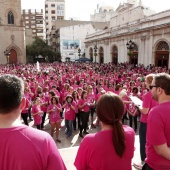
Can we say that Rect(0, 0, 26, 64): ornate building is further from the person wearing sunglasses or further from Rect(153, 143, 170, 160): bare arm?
Rect(153, 143, 170, 160): bare arm

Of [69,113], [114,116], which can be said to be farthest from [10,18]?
[114,116]

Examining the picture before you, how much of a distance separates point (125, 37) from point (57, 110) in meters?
27.3

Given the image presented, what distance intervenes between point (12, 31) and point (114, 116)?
46350 mm

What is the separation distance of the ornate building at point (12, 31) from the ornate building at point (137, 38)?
17.1 meters

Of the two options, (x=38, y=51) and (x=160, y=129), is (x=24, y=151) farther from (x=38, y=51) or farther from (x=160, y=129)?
(x=38, y=51)

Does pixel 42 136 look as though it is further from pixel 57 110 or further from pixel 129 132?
pixel 57 110

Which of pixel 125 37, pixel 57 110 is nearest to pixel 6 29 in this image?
pixel 125 37

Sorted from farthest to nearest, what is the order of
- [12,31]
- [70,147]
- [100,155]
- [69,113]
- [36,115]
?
[12,31] → [69,113] → [36,115] → [70,147] → [100,155]

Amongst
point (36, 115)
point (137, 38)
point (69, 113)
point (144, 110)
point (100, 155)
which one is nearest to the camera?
point (100, 155)

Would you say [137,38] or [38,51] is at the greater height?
[137,38]

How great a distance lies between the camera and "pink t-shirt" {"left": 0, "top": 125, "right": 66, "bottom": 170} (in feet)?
5.27

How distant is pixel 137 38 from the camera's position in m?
28.7

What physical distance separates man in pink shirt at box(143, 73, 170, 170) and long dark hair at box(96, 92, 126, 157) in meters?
0.44

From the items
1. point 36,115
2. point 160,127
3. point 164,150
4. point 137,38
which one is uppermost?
point 137,38
